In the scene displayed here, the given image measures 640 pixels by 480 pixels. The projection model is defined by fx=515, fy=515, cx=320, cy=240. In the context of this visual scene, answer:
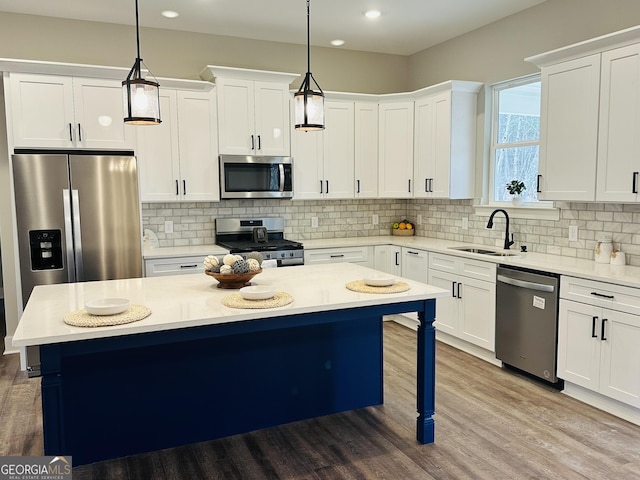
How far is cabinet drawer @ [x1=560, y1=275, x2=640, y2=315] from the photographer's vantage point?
310 centimetres

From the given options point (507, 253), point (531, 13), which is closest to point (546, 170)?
point (507, 253)

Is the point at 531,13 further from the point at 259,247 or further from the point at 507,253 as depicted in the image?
the point at 259,247

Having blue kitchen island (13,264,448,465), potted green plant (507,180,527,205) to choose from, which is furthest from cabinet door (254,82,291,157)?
potted green plant (507,180,527,205)

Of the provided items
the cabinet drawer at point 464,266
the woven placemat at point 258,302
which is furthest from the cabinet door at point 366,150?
the woven placemat at point 258,302

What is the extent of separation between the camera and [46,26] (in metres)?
4.58

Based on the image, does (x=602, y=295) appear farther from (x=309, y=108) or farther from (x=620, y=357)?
(x=309, y=108)

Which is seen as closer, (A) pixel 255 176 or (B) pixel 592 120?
(B) pixel 592 120

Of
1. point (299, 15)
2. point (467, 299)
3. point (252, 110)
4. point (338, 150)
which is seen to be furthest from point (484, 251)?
point (299, 15)

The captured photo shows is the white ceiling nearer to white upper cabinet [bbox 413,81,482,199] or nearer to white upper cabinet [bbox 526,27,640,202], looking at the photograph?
white upper cabinet [bbox 413,81,482,199]

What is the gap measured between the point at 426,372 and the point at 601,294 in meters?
1.30

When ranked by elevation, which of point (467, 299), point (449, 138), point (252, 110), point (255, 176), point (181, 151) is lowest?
point (467, 299)

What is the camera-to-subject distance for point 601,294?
3270 mm

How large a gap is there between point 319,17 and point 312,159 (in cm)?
137

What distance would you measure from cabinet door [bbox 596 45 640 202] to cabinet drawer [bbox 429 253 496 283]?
38.9 inches
